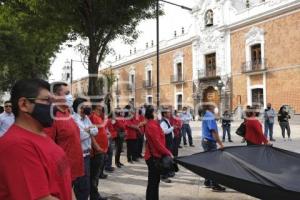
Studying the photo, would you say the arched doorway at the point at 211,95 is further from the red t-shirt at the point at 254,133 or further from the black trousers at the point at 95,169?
the black trousers at the point at 95,169

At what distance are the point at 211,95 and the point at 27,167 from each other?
36.6 metres

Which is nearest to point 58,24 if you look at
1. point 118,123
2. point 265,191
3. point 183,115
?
point 118,123

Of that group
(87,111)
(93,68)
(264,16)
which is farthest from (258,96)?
(87,111)

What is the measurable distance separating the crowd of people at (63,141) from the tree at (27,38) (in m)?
4.48

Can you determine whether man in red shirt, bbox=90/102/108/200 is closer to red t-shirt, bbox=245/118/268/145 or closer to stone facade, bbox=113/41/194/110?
red t-shirt, bbox=245/118/268/145

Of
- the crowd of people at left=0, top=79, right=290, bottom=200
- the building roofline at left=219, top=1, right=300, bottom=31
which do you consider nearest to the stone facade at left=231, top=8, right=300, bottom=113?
the building roofline at left=219, top=1, right=300, bottom=31

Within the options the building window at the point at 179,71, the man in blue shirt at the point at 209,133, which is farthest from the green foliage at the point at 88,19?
the building window at the point at 179,71

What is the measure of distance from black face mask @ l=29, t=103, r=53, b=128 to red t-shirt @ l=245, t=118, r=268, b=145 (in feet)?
20.5

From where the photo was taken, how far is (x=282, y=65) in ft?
101

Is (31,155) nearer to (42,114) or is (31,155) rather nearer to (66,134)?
(42,114)

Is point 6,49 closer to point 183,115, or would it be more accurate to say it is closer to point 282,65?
point 183,115

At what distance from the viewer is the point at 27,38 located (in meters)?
20.3

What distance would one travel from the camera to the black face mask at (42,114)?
8.27ft

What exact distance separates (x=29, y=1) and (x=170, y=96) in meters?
32.0
